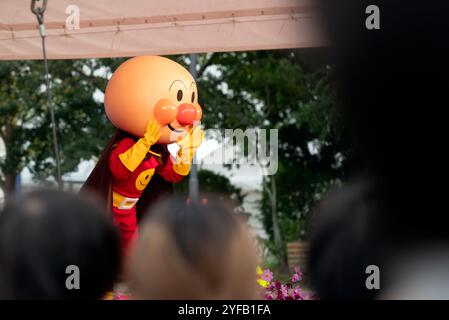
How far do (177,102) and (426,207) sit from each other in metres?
3.14

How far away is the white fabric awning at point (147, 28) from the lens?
13.3 ft

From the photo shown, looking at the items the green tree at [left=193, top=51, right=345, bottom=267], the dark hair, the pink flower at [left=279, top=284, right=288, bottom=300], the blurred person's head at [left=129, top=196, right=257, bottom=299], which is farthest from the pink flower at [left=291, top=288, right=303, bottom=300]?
the green tree at [left=193, top=51, right=345, bottom=267]

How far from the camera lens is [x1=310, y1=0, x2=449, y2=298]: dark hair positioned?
0.84 m

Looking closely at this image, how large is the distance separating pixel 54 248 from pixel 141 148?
2.77 metres

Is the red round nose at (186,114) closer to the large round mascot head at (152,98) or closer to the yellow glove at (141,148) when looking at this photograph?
the large round mascot head at (152,98)

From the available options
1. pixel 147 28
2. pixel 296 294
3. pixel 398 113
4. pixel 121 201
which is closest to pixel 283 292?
pixel 296 294

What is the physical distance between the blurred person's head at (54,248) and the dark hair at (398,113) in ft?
A: 1.36

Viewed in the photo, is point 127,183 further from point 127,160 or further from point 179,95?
point 179,95

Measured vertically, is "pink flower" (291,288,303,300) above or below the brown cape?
below

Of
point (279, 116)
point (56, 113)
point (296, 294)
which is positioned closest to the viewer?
point (296, 294)

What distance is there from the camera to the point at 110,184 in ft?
12.7

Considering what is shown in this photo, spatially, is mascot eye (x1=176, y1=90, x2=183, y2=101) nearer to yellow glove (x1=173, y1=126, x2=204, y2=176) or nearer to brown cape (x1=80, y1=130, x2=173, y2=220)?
yellow glove (x1=173, y1=126, x2=204, y2=176)
